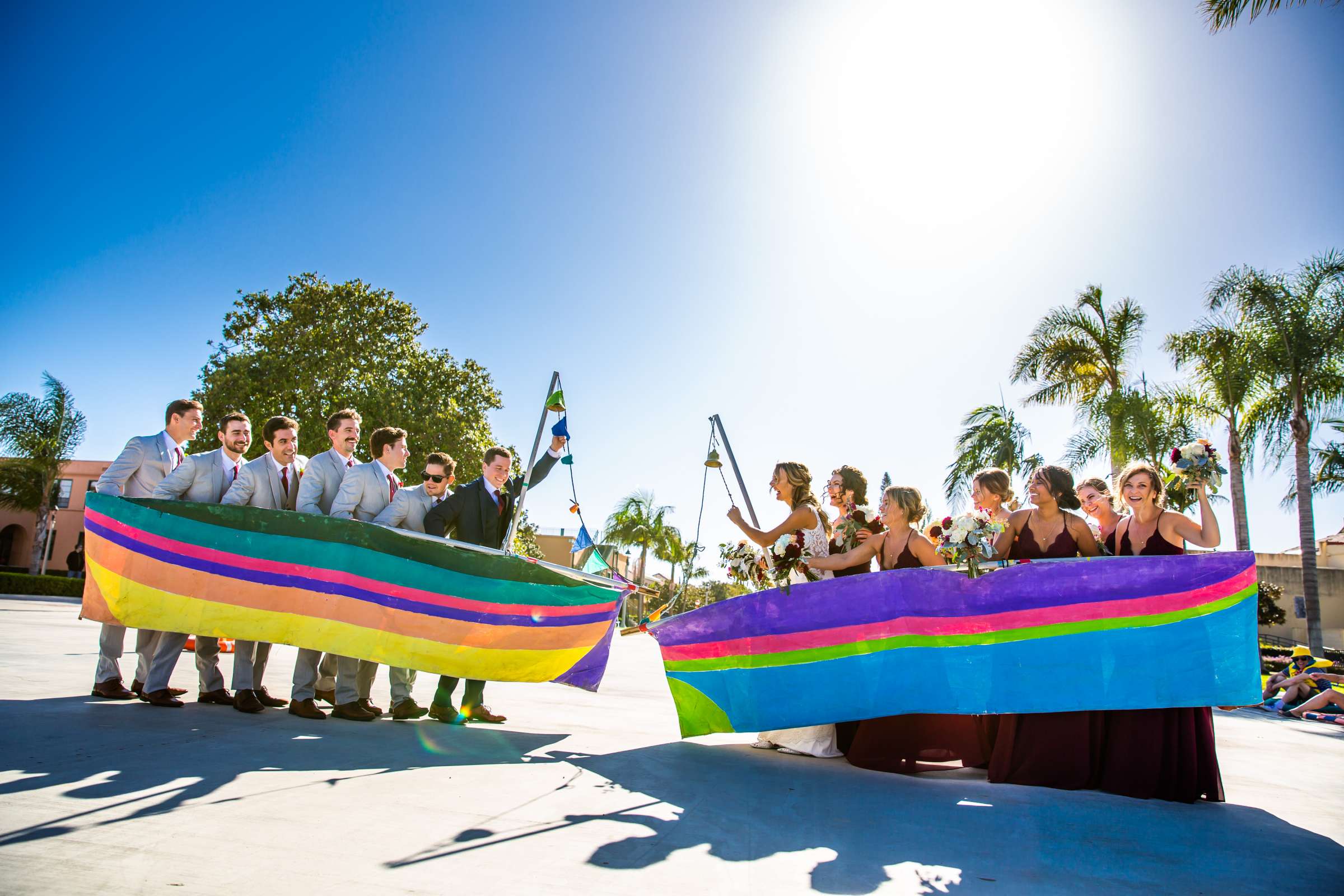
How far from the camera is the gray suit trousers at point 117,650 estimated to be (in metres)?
5.44

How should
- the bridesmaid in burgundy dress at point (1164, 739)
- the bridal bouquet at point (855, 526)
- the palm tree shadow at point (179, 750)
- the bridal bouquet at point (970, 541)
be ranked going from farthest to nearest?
the bridal bouquet at point (855, 526) < the bridal bouquet at point (970, 541) < the bridesmaid in burgundy dress at point (1164, 739) < the palm tree shadow at point (179, 750)

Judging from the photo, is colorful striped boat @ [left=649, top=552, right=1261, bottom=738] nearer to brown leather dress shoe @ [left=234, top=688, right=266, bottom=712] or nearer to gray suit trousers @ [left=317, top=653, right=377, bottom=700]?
gray suit trousers @ [left=317, top=653, right=377, bottom=700]

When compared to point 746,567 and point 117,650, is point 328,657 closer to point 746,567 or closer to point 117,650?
point 117,650

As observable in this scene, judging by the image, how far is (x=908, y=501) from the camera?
503cm

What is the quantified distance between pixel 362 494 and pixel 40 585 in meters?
29.0

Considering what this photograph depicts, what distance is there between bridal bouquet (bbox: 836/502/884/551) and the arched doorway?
55.6 m

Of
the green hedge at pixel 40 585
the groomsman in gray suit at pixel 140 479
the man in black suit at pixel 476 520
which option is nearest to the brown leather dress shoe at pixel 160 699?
the groomsman in gray suit at pixel 140 479

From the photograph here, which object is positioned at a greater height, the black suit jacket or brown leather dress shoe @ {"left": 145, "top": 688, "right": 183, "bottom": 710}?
the black suit jacket

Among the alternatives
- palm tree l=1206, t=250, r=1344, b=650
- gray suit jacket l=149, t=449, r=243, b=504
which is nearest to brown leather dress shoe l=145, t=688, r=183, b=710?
gray suit jacket l=149, t=449, r=243, b=504

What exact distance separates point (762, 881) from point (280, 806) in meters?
1.93

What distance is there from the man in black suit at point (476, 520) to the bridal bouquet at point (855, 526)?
263cm

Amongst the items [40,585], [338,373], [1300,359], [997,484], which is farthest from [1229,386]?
[40,585]

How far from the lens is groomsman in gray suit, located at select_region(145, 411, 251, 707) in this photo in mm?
5410

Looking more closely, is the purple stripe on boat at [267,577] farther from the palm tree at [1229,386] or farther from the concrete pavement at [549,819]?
the palm tree at [1229,386]
